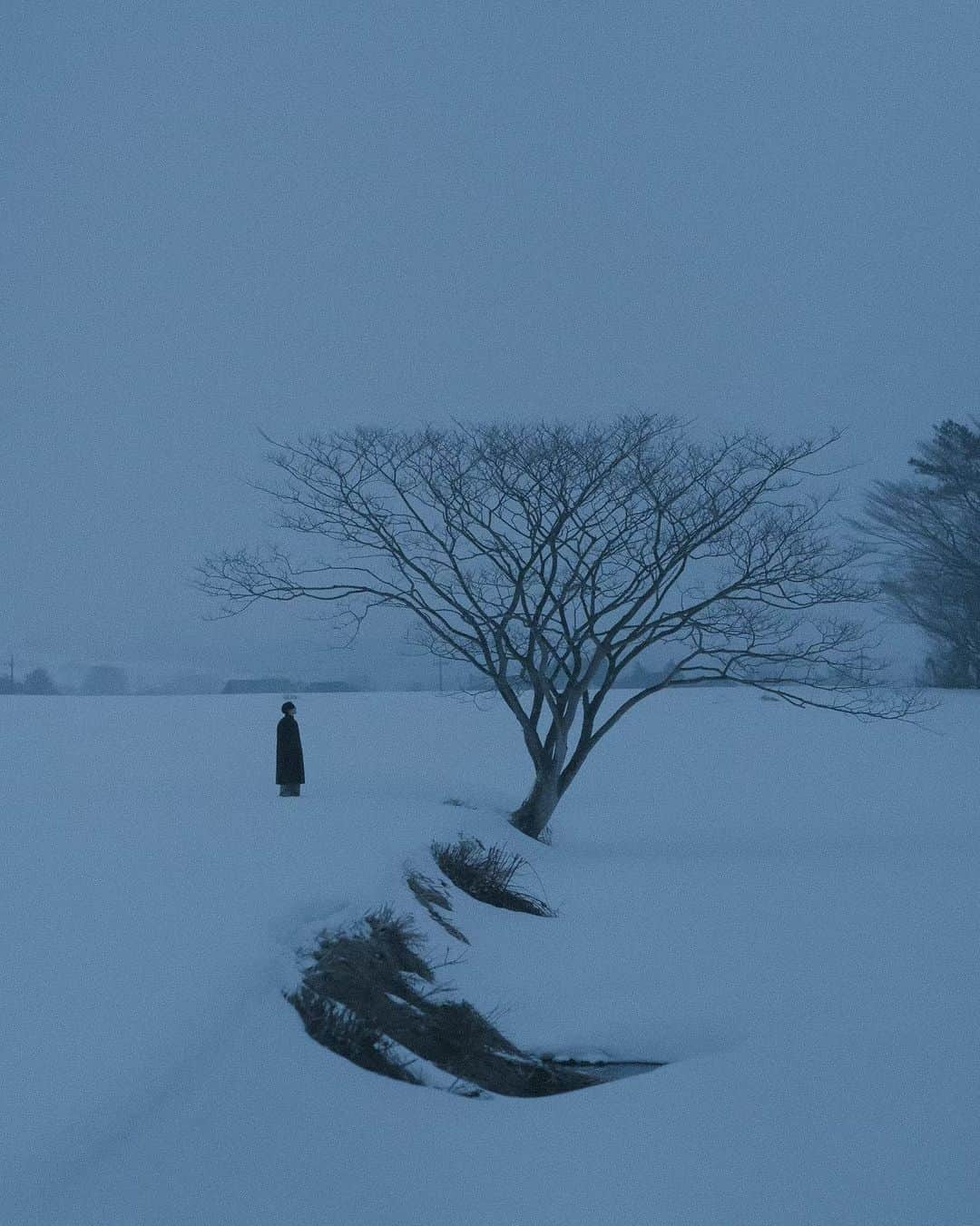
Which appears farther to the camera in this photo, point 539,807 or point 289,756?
point 539,807

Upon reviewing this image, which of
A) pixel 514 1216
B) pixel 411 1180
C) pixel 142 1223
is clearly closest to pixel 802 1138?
pixel 514 1216

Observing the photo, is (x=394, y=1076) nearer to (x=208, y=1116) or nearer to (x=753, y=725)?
(x=208, y=1116)

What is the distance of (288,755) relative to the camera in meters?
15.6

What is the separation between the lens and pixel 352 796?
16.1 metres

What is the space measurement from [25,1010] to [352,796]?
11.1m

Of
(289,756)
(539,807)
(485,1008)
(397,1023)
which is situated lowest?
(485,1008)

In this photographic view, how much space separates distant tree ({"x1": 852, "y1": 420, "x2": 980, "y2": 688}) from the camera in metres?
35.3

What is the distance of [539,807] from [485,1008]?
32.4 feet

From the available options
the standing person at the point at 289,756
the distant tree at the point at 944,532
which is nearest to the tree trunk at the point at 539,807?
the standing person at the point at 289,756

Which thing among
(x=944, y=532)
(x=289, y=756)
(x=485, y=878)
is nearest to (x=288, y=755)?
(x=289, y=756)

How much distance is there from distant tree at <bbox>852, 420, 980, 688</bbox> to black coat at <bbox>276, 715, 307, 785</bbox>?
83.7 feet

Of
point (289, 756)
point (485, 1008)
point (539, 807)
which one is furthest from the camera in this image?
point (539, 807)

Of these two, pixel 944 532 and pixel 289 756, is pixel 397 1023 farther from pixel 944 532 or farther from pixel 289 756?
pixel 944 532

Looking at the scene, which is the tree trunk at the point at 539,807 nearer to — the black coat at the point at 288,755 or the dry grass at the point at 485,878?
the black coat at the point at 288,755
